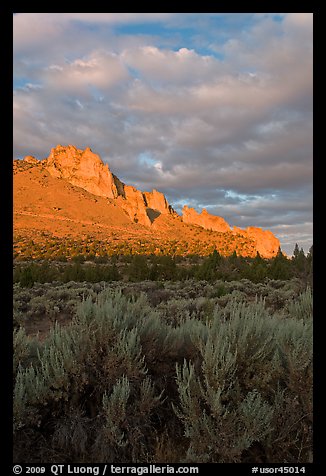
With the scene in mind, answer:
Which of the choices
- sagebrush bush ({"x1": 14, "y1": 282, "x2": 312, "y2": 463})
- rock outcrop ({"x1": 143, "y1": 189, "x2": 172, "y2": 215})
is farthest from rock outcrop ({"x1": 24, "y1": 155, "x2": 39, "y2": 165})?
sagebrush bush ({"x1": 14, "y1": 282, "x2": 312, "y2": 463})

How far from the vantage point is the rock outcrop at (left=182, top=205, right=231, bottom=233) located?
13600 cm

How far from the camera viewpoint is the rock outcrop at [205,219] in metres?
136

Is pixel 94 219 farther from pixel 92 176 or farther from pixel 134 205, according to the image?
pixel 134 205

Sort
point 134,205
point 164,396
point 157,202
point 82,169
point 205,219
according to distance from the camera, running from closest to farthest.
A: point 164,396 < point 82,169 < point 134,205 < point 205,219 < point 157,202

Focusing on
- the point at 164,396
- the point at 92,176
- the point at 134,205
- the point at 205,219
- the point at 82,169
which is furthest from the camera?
the point at 205,219

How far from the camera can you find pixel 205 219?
453 feet


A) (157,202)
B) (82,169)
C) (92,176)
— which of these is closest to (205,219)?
(157,202)

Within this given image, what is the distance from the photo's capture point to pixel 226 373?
3750 millimetres

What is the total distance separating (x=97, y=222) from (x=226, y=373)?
86.1m

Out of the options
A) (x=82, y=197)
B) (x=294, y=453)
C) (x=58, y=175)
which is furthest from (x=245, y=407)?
(x=58, y=175)

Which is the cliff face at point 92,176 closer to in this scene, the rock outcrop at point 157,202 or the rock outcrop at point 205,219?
the rock outcrop at point 157,202

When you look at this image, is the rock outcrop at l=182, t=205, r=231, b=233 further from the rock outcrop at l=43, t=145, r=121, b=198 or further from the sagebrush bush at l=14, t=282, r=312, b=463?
the sagebrush bush at l=14, t=282, r=312, b=463

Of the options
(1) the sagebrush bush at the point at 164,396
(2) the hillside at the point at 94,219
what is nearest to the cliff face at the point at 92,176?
(2) the hillside at the point at 94,219

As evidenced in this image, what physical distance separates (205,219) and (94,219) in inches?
2355
